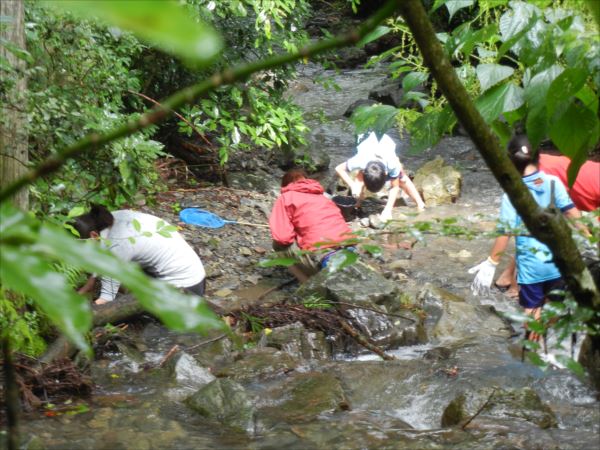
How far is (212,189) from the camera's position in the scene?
32.5 ft

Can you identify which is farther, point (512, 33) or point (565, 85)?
point (512, 33)

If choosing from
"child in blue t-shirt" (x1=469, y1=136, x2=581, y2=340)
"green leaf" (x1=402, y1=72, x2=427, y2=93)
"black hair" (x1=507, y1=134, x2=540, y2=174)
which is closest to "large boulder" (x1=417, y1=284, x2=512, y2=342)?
"child in blue t-shirt" (x1=469, y1=136, x2=581, y2=340)

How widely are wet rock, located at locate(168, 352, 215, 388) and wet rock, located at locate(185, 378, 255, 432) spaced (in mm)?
437

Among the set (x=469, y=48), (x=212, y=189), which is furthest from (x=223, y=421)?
(x=212, y=189)

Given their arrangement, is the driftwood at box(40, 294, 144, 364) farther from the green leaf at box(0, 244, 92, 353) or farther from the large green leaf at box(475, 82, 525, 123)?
the green leaf at box(0, 244, 92, 353)

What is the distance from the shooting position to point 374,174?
9.45 metres

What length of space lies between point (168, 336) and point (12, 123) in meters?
2.39

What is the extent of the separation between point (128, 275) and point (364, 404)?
4.78 metres

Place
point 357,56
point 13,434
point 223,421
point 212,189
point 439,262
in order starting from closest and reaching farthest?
point 13,434 < point 223,421 < point 439,262 < point 212,189 < point 357,56

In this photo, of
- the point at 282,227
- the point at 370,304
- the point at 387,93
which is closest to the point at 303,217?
the point at 282,227

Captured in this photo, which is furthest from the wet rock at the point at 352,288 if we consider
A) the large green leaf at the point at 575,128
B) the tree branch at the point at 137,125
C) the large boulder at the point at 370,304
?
the tree branch at the point at 137,125

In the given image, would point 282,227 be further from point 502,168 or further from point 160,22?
point 160,22

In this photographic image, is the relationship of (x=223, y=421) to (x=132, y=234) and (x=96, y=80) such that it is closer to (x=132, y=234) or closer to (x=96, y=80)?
(x=132, y=234)

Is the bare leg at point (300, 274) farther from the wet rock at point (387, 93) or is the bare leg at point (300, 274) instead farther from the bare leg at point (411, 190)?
the wet rock at point (387, 93)
